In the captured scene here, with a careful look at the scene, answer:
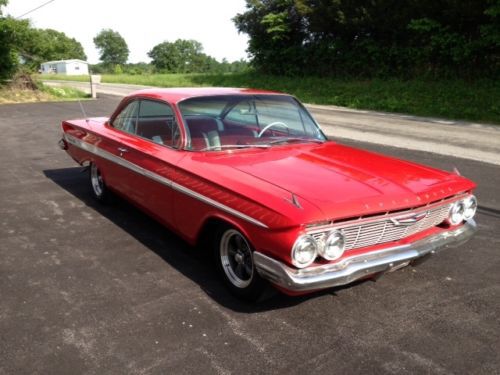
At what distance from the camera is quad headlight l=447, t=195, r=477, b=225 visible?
3738mm

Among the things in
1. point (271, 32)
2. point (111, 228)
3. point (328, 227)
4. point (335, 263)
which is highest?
point (271, 32)

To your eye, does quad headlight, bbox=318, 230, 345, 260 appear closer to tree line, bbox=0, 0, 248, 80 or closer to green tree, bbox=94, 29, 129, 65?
tree line, bbox=0, 0, 248, 80

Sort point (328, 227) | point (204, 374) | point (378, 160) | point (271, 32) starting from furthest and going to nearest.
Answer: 1. point (271, 32)
2. point (378, 160)
3. point (328, 227)
4. point (204, 374)

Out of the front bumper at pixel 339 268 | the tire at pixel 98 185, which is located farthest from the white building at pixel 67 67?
the front bumper at pixel 339 268

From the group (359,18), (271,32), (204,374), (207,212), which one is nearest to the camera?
(204,374)

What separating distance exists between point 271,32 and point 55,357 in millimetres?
31187

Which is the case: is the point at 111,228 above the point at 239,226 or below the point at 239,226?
below

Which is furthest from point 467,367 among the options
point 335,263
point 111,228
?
point 111,228

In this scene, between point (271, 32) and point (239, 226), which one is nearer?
point (239, 226)

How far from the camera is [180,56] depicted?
440 feet

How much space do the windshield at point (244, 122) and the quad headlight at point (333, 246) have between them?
1.45 meters

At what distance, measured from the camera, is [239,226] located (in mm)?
3270

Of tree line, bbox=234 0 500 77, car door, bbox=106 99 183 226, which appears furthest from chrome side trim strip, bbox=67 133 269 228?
tree line, bbox=234 0 500 77

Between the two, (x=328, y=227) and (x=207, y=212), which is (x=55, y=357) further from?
(x=328, y=227)
